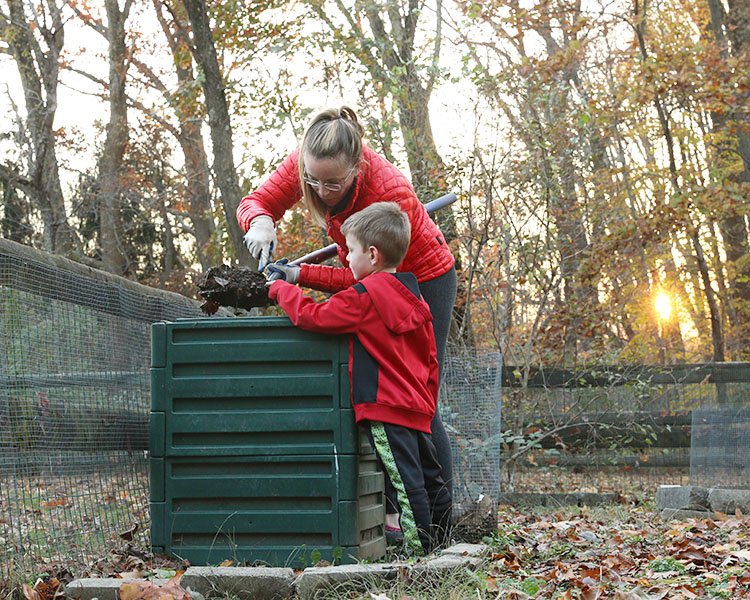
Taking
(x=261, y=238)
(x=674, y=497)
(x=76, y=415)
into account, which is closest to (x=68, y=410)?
(x=76, y=415)

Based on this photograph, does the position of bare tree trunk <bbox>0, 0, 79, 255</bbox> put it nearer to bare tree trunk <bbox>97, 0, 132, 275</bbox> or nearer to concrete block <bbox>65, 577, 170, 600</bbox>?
bare tree trunk <bbox>97, 0, 132, 275</bbox>

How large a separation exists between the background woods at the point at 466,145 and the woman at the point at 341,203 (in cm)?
361

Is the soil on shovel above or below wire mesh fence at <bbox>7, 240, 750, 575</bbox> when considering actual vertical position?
above

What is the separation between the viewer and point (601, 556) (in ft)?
12.2

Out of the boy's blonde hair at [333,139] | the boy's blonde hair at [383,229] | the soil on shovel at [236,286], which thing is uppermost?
the boy's blonde hair at [333,139]

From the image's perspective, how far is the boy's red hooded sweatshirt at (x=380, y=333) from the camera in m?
3.18

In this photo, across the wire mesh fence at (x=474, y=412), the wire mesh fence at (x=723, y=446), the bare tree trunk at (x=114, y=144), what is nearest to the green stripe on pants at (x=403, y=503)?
the wire mesh fence at (x=474, y=412)

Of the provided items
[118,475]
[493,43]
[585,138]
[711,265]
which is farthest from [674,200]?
[118,475]

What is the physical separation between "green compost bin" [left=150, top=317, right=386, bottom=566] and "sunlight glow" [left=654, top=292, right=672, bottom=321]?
1787cm

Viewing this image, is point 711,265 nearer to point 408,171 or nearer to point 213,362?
point 408,171

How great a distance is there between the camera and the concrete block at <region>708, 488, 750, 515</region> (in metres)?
6.00

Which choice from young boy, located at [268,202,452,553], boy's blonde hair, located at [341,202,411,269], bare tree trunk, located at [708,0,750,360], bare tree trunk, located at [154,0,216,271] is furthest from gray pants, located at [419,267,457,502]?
bare tree trunk, located at [154,0,216,271]

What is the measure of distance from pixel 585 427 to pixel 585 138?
9.47ft

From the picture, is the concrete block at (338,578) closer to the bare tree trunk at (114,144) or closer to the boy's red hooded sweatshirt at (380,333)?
the boy's red hooded sweatshirt at (380,333)
